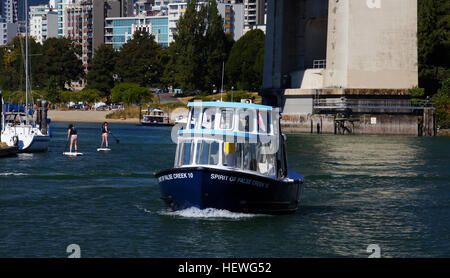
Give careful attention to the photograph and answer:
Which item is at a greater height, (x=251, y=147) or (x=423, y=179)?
(x=251, y=147)

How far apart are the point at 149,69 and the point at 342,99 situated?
326 ft

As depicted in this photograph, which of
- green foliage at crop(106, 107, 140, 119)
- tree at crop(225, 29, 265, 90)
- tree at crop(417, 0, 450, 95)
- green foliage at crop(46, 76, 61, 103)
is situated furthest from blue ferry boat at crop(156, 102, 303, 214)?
green foliage at crop(46, 76, 61, 103)

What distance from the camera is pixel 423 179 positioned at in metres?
42.7

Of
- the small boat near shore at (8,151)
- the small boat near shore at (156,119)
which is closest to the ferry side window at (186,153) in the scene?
the small boat near shore at (8,151)

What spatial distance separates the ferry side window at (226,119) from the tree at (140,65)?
6068 inches

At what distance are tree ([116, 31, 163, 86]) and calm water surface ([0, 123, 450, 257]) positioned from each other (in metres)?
134

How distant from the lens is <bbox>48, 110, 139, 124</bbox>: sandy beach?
156 meters

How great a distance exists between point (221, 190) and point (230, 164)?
100cm

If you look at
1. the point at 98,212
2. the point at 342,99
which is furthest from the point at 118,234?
the point at 342,99

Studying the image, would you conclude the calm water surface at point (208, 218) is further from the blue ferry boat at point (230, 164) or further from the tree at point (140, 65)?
the tree at point (140, 65)

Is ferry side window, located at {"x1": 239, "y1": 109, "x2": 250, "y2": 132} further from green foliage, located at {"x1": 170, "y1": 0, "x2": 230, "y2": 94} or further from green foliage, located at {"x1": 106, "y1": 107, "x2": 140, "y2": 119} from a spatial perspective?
green foliage, located at {"x1": 106, "y1": 107, "x2": 140, "y2": 119}
